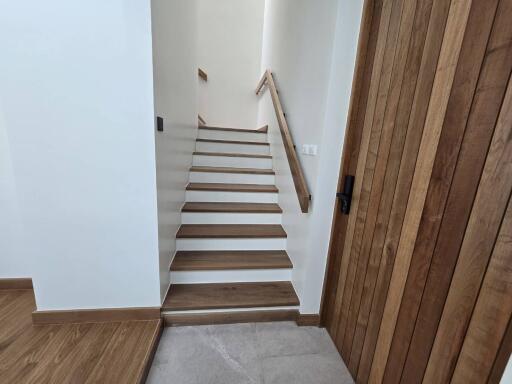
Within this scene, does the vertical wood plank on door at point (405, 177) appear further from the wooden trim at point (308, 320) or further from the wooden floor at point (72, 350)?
the wooden floor at point (72, 350)

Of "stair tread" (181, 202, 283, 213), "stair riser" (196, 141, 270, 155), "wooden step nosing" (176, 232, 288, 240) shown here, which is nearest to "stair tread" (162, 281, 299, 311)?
"wooden step nosing" (176, 232, 288, 240)

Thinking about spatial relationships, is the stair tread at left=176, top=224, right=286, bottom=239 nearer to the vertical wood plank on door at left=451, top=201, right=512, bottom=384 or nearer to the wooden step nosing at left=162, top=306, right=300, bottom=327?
the wooden step nosing at left=162, top=306, right=300, bottom=327

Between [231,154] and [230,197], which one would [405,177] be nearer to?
[230,197]

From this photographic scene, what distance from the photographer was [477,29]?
676 mm

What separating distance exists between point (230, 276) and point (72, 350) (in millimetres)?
987

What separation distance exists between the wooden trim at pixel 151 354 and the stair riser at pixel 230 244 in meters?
0.58

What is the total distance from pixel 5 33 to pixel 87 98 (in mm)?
432

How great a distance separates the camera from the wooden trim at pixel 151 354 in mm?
1153

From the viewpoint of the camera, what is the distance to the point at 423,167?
846 millimetres

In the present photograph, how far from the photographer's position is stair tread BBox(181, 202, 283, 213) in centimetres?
209

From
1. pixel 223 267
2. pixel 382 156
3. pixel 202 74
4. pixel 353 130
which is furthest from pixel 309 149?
pixel 202 74

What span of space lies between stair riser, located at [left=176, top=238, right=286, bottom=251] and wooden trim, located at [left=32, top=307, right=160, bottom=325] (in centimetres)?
52

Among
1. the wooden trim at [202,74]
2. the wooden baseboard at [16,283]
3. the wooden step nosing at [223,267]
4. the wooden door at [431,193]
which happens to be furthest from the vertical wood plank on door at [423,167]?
the wooden trim at [202,74]

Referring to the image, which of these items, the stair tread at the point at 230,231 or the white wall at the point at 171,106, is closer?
the white wall at the point at 171,106
